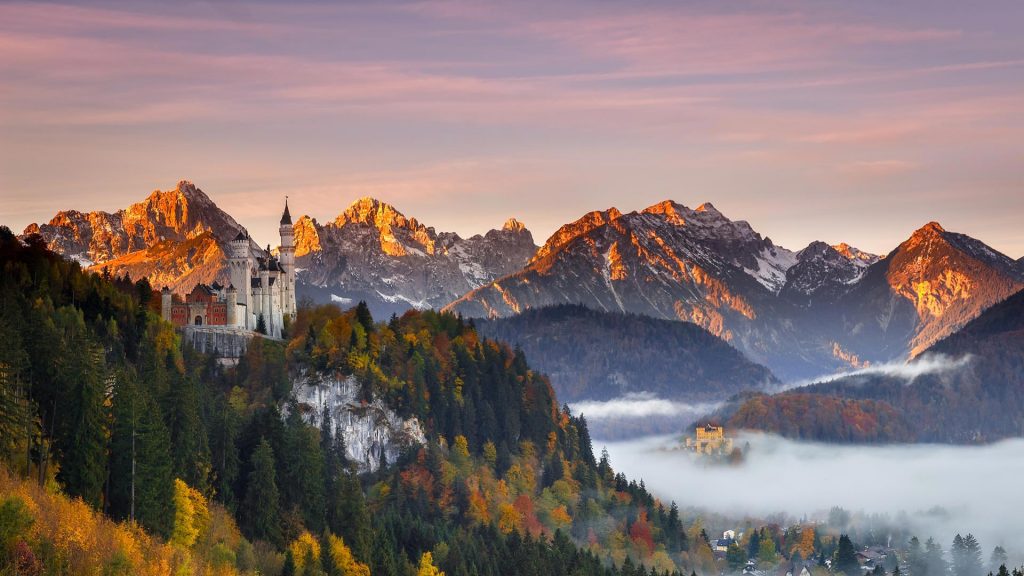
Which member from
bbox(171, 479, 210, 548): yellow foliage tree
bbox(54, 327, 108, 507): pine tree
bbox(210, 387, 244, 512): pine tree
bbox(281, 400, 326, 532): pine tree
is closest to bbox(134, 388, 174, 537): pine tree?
bbox(171, 479, 210, 548): yellow foliage tree

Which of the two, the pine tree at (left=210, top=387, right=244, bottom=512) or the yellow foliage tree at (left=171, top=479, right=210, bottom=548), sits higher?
the pine tree at (left=210, top=387, right=244, bottom=512)

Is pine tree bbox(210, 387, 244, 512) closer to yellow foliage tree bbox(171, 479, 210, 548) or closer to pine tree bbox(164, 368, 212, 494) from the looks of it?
pine tree bbox(164, 368, 212, 494)

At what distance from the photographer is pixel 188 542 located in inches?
6048

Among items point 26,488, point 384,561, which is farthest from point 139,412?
point 384,561

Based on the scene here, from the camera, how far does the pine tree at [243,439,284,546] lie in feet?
564

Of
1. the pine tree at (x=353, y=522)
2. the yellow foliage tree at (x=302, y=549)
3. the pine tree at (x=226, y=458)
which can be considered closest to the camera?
the yellow foliage tree at (x=302, y=549)

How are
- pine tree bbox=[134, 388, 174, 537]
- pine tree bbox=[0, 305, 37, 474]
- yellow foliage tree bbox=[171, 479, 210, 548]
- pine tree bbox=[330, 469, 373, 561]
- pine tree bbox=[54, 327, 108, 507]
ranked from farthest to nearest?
1. pine tree bbox=[330, 469, 373, 561]
2. yellow foliage tree bbox=[171, 479, 210, 548]
3. pine tree bbox=[134, 388, 174, 537]
4. pine tree bbox=[54, 327, 108, 507]
5. pine tree bbox=[0, 305, 37, 474]

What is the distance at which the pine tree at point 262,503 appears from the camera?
171875mm

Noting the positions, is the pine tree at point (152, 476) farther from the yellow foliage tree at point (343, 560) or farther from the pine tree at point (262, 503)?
the yellow foliage tree at point (343, 560)

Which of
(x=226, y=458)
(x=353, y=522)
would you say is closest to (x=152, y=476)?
(x=226, y=458)

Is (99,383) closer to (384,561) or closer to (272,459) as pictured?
(272,459)

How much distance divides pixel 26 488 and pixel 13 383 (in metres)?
11.8

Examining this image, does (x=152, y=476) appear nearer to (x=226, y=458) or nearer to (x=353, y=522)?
(x=226, y=458)

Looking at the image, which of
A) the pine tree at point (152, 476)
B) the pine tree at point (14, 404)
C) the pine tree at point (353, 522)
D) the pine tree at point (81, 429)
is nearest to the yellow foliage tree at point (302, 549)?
the pine tree at point (353, 522)
